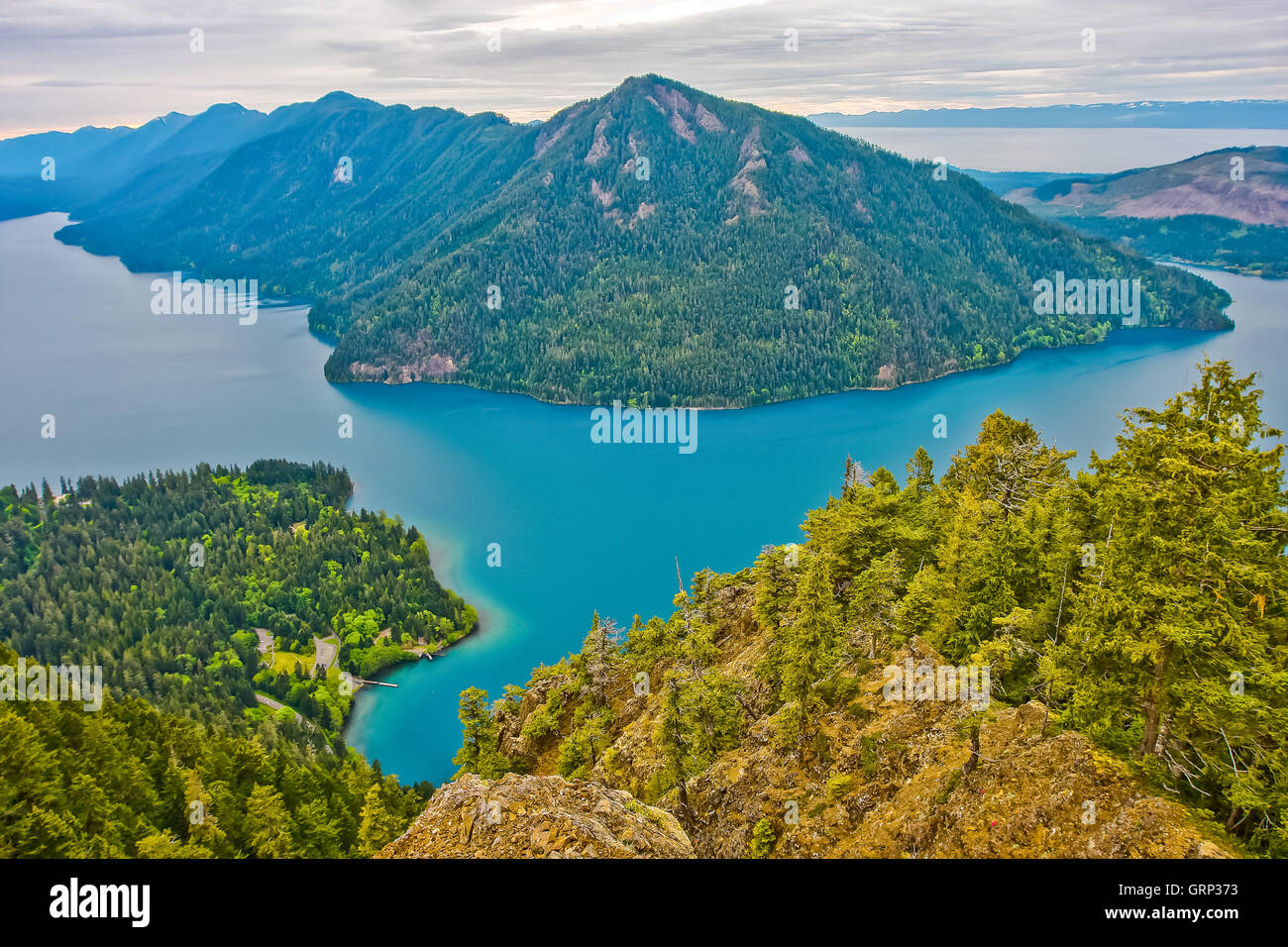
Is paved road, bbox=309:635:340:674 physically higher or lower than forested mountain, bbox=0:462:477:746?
lower

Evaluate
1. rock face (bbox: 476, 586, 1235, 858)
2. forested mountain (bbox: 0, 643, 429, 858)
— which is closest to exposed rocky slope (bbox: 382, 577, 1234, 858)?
rock face (bbox: 476, 586, 1235, 858)

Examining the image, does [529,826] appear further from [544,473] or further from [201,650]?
[544,473]

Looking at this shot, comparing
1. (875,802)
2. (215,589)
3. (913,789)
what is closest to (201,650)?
(215,589)

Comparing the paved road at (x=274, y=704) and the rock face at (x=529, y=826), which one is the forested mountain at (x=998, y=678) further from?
the paved road at (x=274, y=704)

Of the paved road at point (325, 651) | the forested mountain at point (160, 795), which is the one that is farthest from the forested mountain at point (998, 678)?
the paved road at point (325, 651)

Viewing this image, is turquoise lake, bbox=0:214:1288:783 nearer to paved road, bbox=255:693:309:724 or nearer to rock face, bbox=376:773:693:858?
paved road, bbox=255:693:309:724

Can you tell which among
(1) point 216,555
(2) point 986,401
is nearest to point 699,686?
(1) point 216,555
